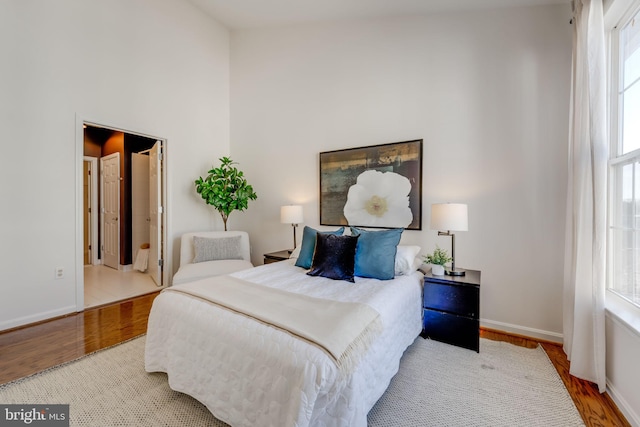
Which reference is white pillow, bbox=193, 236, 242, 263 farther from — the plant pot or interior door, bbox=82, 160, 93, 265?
interior door, bbox=82, 160, 93, 265

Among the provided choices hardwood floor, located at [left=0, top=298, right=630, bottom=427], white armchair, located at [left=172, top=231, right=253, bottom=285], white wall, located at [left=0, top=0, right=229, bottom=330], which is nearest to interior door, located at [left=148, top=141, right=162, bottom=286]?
white wall, located at [left=0, top=0, right=229, bottom=330]

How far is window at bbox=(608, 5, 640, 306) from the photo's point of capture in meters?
1.75

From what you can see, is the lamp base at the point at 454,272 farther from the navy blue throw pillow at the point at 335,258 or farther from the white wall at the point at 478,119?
the navy blue throw pillow at the point at 335,258

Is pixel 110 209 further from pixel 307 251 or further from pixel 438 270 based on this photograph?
pixel 438 270

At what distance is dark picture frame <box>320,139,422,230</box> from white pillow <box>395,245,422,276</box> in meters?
0.43

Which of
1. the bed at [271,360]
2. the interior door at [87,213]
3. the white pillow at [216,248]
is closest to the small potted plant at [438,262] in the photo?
the bed at [271,360]

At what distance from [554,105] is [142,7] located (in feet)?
15.7

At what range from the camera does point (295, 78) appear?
3945mm

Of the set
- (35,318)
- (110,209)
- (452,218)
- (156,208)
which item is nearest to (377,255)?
(452,218)

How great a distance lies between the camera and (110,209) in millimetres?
5273

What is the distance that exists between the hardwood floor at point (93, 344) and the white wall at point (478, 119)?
2.11 ft

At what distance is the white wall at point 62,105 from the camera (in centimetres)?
267

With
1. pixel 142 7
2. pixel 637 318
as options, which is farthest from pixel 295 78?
pixel 637 318

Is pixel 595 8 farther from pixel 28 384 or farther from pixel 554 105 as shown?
pixel 28 384
